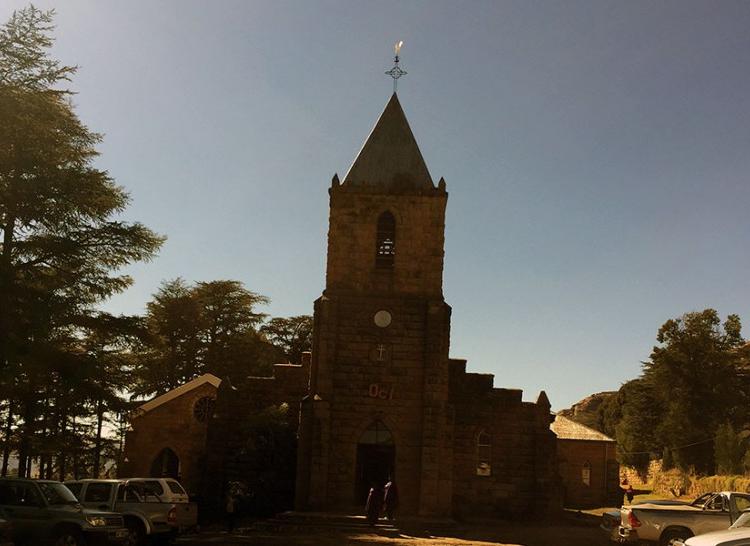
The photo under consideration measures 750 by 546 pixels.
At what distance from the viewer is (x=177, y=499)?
1748 centimetres

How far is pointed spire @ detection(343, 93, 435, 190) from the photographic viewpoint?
27.4m

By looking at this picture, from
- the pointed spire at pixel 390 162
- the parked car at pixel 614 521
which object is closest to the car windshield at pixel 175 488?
the parked car at pixel 614 521

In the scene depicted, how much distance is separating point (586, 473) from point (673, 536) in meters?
27.1

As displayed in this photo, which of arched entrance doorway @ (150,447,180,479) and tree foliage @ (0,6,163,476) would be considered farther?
arched entrance doorway @ (150,447,180,479)

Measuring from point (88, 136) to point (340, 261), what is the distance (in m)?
9.65

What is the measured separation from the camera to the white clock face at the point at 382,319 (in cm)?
2605

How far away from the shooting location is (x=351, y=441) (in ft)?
82.5

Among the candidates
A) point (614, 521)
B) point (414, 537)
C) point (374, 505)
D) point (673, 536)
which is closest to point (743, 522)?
point (673, 536)

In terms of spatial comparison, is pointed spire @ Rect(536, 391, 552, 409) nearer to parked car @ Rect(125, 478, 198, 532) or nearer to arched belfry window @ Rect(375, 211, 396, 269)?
arched belfry window @ Rect(375, 211, 396, 269)

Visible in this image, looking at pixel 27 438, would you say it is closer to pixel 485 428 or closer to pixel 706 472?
pixel 485 428

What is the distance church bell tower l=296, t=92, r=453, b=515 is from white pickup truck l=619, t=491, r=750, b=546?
8988 millimetres

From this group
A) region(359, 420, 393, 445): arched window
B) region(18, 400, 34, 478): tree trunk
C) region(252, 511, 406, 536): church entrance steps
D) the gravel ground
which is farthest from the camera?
region(359, 420, 393, 445): arched window

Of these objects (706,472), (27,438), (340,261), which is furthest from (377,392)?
(706,472)

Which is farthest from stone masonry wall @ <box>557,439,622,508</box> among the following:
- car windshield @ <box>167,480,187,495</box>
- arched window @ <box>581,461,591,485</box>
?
car windshield @ <box>167,480,187,495</box>
